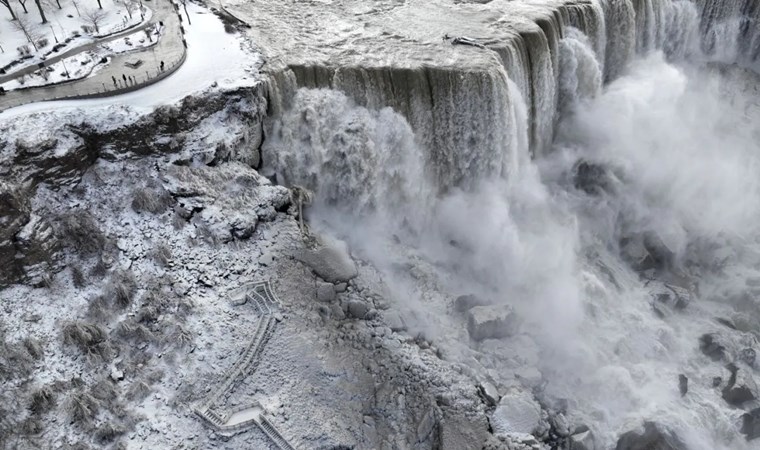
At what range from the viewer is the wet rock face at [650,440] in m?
20.2

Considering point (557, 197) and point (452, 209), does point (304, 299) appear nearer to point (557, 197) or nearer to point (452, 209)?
point (452, 209)

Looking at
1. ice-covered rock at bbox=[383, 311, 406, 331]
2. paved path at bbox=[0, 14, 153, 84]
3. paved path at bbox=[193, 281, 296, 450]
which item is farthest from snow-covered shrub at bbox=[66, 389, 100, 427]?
paved path at bbox=[0, 14, 153, 84]

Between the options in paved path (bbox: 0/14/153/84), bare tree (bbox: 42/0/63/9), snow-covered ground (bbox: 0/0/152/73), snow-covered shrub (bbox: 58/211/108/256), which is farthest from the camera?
bare tree (bbox: 42/0/63/9)

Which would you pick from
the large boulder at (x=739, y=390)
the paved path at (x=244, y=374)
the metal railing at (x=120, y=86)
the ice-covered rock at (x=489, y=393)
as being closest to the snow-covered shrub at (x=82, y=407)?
the paved path at (x=244, y=374)

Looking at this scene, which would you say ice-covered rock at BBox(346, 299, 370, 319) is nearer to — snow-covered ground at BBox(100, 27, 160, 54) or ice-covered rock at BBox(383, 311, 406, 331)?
ice-covered rock at BBox(383, 311, 406, 331)

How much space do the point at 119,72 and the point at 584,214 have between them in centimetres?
2148

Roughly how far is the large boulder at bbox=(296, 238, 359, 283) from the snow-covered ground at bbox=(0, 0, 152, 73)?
14.7 meters

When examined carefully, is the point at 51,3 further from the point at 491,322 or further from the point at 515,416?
the point at 515,416

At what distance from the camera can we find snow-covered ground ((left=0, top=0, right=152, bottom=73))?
2617 centimetres

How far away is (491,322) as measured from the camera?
22266mm

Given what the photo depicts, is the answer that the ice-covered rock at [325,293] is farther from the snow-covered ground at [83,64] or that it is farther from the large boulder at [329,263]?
the snow-covered ground at [83,64]

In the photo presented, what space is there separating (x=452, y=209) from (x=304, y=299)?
27.0 feet

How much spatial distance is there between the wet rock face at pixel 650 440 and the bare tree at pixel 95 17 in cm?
2790

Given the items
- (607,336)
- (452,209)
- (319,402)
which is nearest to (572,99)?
(452,209)
